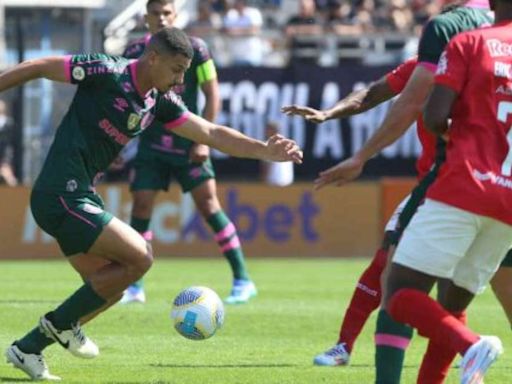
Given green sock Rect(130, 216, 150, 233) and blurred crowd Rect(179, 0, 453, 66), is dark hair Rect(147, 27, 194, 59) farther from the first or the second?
blurred crowd Rect(179, 0, 453, 66)

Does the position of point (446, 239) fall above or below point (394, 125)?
below

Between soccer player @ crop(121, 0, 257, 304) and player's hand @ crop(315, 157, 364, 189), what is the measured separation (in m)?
5.71

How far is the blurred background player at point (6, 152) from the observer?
20.9m

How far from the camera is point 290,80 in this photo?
2220 cm

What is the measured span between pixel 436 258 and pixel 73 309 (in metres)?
2.60

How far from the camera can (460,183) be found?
6.54 metres

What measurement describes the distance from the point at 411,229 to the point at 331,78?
617 inches

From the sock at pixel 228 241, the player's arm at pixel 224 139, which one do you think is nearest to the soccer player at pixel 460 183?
the player's arm at pixel 224 139

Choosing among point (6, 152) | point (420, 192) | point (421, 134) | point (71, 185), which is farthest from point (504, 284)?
point (6, 152)

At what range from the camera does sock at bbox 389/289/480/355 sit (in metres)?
6.48

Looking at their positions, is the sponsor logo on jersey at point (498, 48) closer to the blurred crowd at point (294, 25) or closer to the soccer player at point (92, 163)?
the soccer player at point (92, 163)

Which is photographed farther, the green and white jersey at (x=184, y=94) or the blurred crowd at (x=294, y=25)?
the blurred crowd at (x=294, y=25)

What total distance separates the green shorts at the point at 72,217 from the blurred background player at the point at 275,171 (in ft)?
43.0

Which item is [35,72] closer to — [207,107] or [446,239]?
[446,239]
